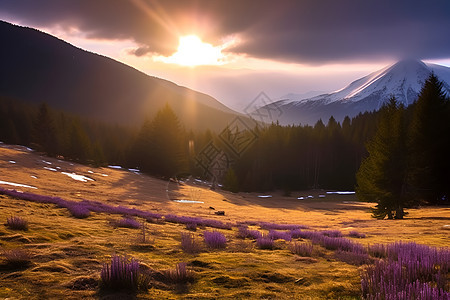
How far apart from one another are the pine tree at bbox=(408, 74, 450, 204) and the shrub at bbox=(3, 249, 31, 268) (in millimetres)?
34665

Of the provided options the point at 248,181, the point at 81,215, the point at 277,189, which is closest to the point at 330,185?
the point at 277,189

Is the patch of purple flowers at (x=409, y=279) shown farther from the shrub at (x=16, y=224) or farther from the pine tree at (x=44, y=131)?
the pine tree at (x=44, y=131)

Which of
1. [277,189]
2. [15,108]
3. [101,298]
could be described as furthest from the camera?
[15,108]

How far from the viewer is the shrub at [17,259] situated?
543cm

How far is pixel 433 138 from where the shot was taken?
3459 cm

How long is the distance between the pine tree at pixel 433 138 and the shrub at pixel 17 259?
34.7m

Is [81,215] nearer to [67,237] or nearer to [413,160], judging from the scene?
[67,237]

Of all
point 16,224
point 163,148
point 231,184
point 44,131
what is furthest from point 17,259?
point 44,131

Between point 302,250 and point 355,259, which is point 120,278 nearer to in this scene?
point 302,250

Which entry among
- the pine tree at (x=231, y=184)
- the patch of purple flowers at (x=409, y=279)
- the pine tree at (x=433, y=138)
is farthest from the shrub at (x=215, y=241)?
the pine tree at (x=231, y=184)

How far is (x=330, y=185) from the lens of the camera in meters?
89.8

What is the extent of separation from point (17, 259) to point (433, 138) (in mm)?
40229

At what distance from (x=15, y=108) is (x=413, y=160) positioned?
145m

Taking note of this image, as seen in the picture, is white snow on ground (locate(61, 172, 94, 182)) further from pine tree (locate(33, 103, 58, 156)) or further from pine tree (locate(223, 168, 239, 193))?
pine tree (locate(33, 103, 58, 156))
